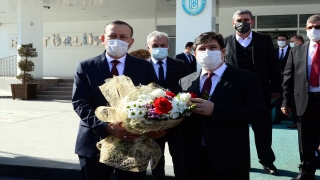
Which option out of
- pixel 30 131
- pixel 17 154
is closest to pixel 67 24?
pixel 30 131

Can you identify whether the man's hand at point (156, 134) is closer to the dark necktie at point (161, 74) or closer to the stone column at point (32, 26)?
the dark necktie at point (161, 74)

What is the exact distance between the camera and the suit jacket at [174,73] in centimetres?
424

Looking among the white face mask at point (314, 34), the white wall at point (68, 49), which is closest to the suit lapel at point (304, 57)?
the white face mask at point (314, 34)

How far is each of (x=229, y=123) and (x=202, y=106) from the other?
0.31m

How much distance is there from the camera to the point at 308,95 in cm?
417

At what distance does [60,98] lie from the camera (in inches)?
586

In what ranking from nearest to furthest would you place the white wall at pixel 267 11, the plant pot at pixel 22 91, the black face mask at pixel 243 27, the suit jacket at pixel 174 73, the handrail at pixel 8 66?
the suit jacket at pixel 174 73
the black face mask at pixel 243 27
the plant pot at pixel 22 91
the white wall at pixel 267 11
the handrail at pixel 8 66

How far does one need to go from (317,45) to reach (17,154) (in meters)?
4.38

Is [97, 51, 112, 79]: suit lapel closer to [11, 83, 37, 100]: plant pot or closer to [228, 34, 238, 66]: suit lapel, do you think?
[228, 34, 238, 66]: suit lapel

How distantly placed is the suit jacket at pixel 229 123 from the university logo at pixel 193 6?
7703 mm

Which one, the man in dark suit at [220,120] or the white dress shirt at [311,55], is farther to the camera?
the white dress shirt at [311,55]

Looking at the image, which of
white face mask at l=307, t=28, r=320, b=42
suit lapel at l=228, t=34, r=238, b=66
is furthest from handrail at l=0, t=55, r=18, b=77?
white face mask at l=307, t=28, r=320, b=42

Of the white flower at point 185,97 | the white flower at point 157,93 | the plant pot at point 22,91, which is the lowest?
the plant pot at point 22,91

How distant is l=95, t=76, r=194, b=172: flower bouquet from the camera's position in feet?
7.16
